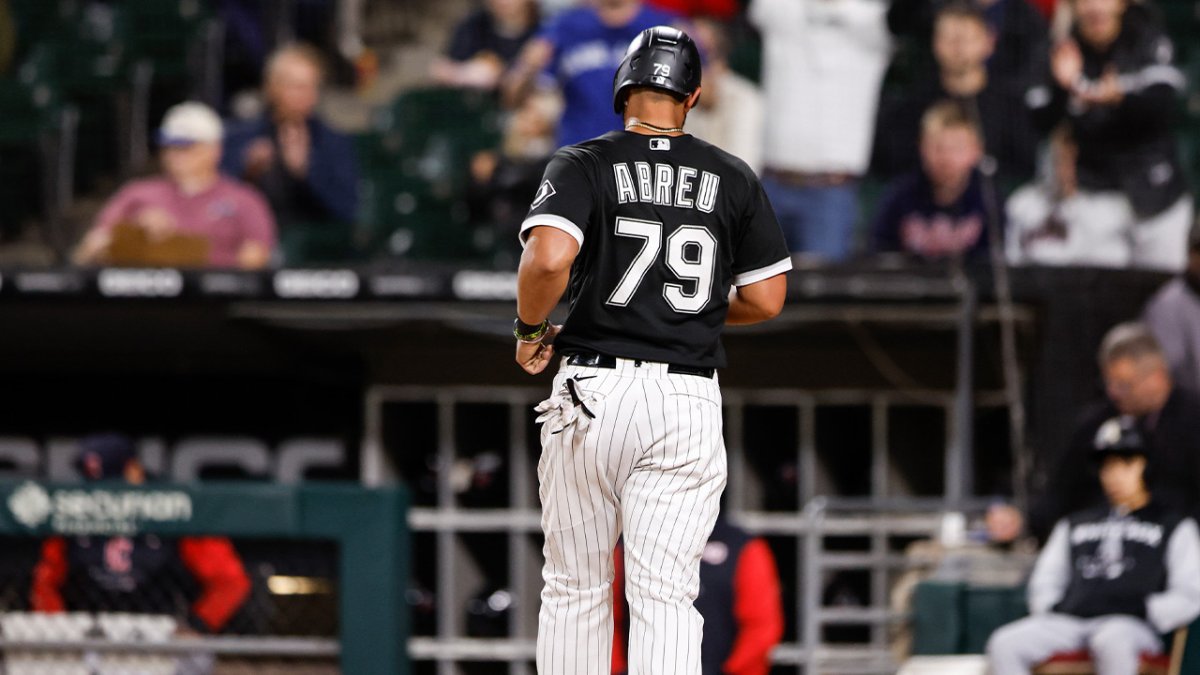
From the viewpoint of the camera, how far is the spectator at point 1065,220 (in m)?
7.30

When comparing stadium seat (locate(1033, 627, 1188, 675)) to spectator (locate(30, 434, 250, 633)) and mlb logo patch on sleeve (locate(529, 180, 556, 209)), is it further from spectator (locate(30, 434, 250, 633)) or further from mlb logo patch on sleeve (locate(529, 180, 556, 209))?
mlb logo patch on sleeve (locate(529, 180, 556, 209))

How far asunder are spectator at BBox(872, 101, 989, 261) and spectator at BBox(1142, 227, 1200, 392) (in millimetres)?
714

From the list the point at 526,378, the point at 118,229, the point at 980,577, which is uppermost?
the point at 118,229

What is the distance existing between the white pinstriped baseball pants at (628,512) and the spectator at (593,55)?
159 inches

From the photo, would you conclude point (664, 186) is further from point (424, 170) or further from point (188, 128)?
point (424, 170)

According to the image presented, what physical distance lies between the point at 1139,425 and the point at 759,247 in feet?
11.7

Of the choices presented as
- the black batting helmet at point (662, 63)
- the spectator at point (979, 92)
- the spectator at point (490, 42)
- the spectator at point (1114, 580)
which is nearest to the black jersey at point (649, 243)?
the black batting helmet at point (662, 63)

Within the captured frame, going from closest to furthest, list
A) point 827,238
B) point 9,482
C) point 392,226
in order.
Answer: point 9,482, point 827,238, point 392,226

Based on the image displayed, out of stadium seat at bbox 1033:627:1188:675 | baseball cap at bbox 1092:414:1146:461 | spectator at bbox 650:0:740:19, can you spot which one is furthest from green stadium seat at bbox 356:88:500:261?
stadium seat at bbox 1033:627:1188:675

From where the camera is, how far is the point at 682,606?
3496 mm

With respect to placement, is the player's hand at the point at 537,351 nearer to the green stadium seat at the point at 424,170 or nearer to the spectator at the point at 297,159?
the green stadium seat at the point at 424,170

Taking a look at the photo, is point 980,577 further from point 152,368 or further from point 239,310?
point 152,368

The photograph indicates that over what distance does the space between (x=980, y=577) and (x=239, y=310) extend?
3.32m

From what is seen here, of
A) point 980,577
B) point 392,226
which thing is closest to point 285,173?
point 392,226
